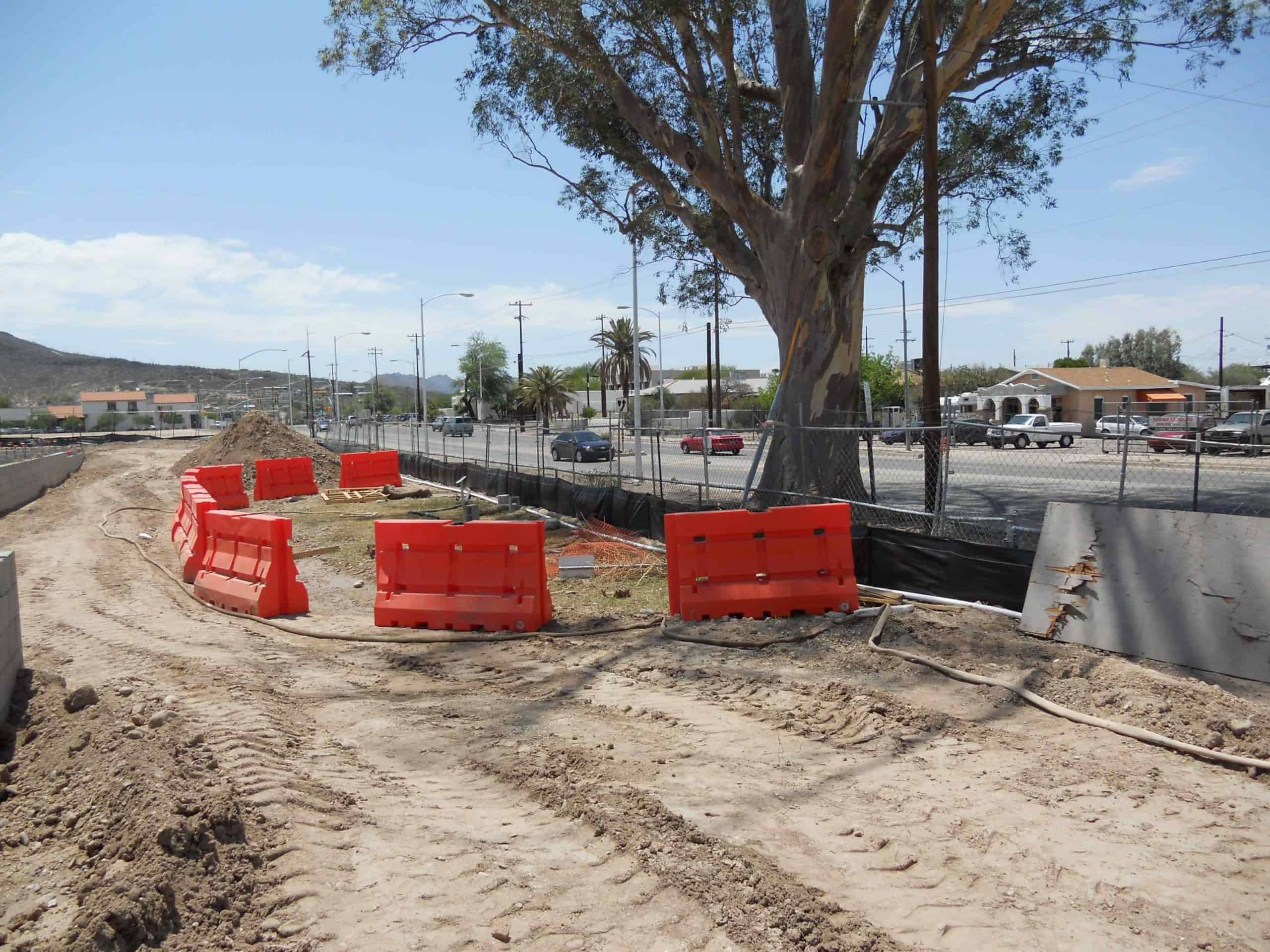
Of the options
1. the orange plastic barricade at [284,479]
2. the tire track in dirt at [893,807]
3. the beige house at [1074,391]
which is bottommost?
the tire track in dirt at [893,807]

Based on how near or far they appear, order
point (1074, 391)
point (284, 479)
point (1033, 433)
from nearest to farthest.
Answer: point (1033, 433) < point (284, 479) < point (1074, 391)

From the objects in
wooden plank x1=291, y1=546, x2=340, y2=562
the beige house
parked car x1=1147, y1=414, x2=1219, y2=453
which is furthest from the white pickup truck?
the beige house

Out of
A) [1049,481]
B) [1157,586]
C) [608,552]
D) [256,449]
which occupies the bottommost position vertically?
[608,552]

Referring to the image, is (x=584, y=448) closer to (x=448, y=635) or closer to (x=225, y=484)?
(x=225, y=484)

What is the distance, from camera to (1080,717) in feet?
20.6

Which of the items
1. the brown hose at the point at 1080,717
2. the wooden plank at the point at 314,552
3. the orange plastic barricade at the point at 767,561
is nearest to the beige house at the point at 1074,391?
the wooden plank at the point at 314,552

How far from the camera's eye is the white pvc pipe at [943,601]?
9.07 meters

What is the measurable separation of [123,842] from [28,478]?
30156 millimetres

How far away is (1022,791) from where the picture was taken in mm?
5230

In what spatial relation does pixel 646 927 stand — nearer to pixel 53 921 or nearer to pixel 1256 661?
pixel 53 921

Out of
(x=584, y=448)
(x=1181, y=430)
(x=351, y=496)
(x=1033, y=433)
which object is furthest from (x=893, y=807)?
(x=584, y=448)

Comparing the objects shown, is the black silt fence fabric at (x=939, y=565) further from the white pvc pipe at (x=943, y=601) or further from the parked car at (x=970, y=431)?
the parked car at (x=970, y=431)

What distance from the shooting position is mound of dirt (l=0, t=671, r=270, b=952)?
12.0 ft

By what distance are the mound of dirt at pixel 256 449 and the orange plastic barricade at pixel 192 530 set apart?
50.1 feet
